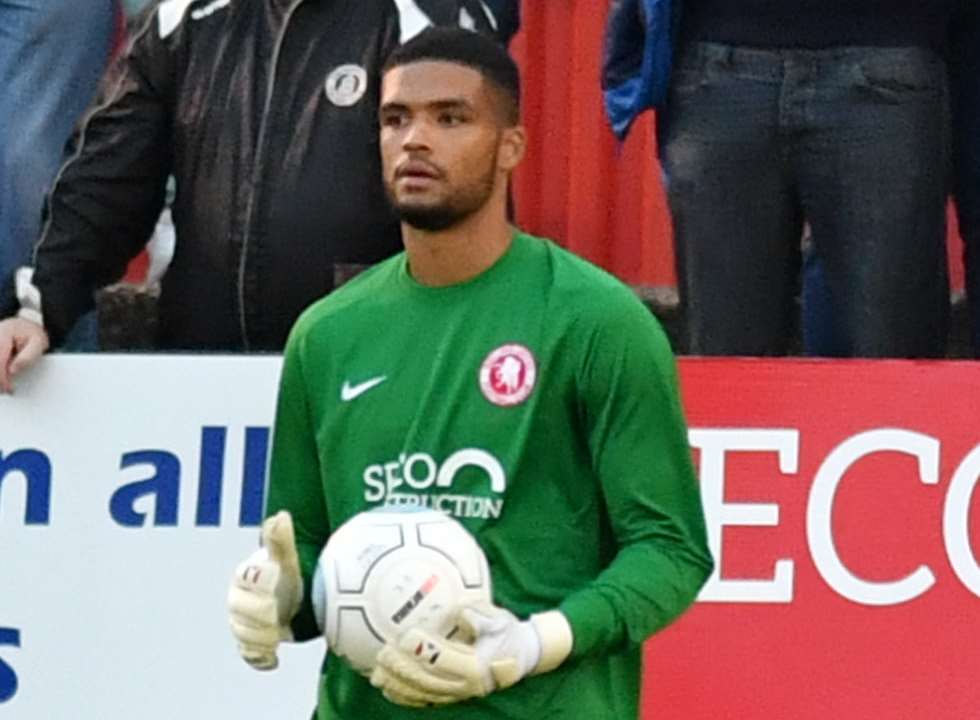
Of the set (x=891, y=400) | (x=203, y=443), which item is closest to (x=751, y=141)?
(x=891, y=400)

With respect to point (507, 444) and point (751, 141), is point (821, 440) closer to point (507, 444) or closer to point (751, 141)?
point (751, 141)

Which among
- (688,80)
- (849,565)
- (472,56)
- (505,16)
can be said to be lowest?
(849,565)

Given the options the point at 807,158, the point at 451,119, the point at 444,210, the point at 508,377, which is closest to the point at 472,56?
the point at 451,119

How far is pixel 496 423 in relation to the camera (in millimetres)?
4297

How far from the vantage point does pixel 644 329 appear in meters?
4.32

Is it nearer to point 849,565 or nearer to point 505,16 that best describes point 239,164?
point 505,16

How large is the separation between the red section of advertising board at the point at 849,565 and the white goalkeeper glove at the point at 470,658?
4.93 feet

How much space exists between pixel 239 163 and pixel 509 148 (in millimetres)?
1528

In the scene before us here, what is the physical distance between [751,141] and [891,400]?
666 mm

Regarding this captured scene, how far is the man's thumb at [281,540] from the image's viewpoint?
4.14 meters

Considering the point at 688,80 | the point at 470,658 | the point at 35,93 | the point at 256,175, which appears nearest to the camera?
the point at 470,658

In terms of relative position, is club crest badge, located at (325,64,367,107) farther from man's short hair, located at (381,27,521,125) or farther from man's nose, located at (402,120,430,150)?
man's nose, located at (402,120,430,150)

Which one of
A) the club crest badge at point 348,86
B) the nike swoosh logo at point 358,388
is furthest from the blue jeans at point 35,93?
the nike swoosh logo at point 358,388

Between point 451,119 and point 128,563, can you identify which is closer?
point 451,119
